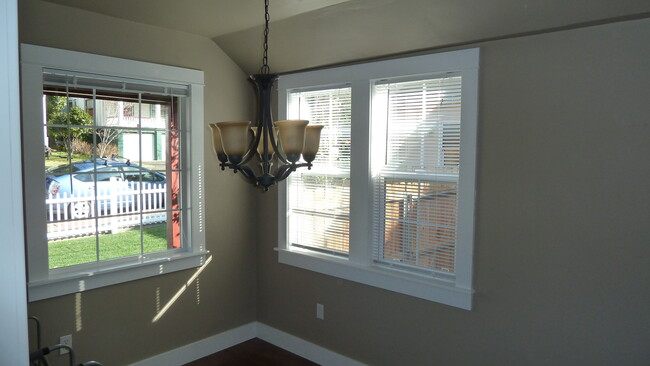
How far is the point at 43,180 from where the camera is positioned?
2652mm

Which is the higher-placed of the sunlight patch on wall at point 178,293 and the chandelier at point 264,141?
the chandelier at point 264,141

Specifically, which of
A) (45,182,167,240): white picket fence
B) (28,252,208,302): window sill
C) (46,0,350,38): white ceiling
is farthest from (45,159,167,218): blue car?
(46,0,350,38): white ceiling

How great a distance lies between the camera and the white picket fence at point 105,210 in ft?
9.22

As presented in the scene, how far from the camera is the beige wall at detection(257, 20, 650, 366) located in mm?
2072

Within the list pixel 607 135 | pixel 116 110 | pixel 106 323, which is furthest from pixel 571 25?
pixel 106 323

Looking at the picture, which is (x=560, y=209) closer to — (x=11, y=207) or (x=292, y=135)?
(x=292, y=135)

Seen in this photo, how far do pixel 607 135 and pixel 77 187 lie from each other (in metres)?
3.15

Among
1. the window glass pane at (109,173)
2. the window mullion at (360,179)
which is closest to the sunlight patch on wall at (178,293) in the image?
the window glass pane at (109,173)

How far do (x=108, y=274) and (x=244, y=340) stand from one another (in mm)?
→ 1404

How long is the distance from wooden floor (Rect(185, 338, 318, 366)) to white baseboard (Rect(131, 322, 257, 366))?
43 millimetres

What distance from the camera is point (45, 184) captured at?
268cm

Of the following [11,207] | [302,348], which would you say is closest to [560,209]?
[302,348]

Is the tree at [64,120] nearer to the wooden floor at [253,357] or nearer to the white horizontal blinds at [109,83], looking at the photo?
the white horizontal blinds at [109,83]

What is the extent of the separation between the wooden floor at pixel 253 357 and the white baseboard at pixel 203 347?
4cm
